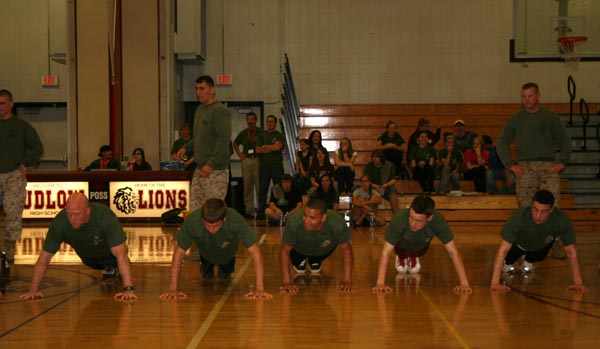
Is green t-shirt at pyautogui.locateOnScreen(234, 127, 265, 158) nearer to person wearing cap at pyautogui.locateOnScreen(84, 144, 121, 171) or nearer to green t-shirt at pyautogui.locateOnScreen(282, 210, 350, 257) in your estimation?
person wearing cap at pyautogui.locateOnScreen(84, 144, 121, 171)

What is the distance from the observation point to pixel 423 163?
14.3m

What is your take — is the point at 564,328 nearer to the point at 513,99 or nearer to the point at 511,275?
the point at 511,275

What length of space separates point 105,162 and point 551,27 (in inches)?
392

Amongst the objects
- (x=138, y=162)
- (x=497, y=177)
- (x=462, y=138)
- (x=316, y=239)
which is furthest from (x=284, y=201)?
(x=316, y=239)

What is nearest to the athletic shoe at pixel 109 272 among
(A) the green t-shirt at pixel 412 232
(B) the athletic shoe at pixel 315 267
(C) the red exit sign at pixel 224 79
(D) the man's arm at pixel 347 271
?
(B) the athletic shoe at pixel 315 267

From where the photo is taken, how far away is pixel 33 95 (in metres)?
18.3

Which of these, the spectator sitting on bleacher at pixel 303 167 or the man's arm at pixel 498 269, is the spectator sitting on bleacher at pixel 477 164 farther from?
the man's arm at pixel 498 269

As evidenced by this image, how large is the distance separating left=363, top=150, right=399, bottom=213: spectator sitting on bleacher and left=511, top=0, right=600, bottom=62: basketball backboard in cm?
559

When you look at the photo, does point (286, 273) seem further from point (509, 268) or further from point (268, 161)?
point (268, 161)

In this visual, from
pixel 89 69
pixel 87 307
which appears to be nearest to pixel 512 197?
pixel 89 69

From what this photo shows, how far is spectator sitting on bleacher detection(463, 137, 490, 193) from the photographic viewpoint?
14.3 metres

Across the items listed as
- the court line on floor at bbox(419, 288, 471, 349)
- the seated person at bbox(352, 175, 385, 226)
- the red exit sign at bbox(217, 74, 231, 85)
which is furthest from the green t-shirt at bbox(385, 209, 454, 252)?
the red exit sign at bbox(217, 74, 231, 85)

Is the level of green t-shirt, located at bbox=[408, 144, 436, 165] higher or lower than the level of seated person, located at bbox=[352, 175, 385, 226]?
higher

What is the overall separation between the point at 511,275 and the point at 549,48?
10738mm
